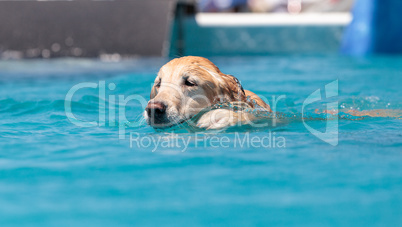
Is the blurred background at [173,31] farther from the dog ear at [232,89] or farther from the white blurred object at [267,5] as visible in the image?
the white blurred object at [267,5]

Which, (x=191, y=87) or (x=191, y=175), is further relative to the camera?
(x=191, y=87)

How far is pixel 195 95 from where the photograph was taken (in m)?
4.10

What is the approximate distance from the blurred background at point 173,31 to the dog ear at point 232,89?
647 centimetres

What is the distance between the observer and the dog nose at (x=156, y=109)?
366 centimetres

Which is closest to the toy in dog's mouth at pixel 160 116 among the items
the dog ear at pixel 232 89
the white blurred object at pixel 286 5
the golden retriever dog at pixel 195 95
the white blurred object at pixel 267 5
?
the golden retriever dog at pixel 195 95

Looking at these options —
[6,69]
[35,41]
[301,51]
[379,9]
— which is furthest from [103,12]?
[379,9]

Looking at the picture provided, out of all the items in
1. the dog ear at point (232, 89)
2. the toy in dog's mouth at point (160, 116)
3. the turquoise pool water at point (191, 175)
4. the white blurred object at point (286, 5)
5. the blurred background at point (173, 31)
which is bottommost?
the turquoise pool water at point (191, 175)

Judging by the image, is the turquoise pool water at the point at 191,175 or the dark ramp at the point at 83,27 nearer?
the turquoise pool water at the point at 191,175

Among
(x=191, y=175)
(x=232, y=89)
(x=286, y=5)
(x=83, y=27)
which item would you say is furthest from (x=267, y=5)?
(x=191, y=175)

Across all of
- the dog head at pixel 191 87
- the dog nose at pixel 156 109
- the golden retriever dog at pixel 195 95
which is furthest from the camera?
the dog head at pixel 191 87

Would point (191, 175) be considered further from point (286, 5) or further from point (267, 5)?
point (286, 5)

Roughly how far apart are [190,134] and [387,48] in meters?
8.10

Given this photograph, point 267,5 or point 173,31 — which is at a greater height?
point 267,5

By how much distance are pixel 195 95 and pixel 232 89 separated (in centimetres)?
35
